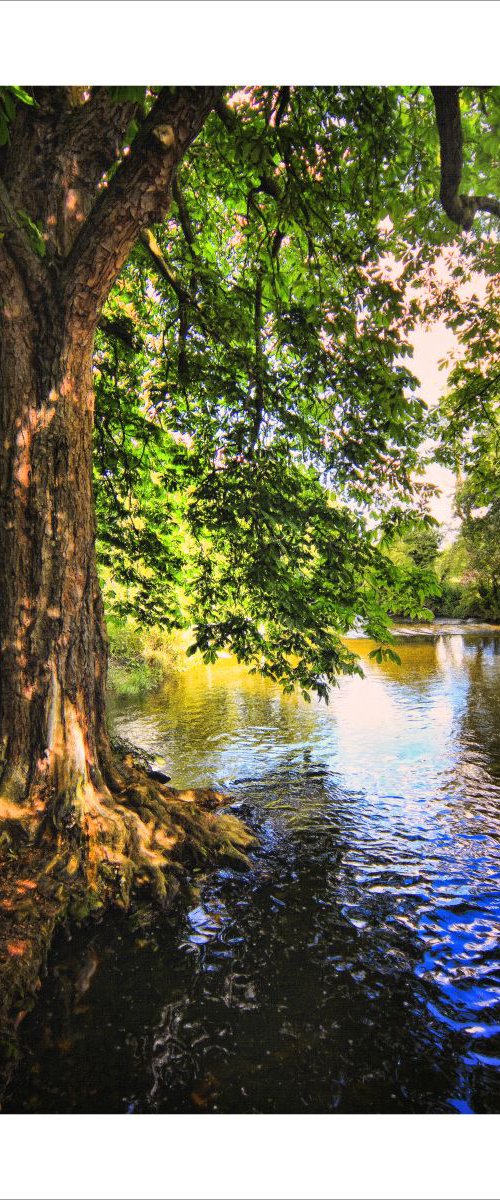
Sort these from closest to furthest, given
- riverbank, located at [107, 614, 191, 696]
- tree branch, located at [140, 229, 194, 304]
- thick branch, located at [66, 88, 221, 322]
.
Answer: thick branch, located at [66, 88, 221, 322], tree branch, located at [140, 229, 194, 304], riverbank, located at [107, 614, 191, 696]

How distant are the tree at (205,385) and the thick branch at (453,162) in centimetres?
3

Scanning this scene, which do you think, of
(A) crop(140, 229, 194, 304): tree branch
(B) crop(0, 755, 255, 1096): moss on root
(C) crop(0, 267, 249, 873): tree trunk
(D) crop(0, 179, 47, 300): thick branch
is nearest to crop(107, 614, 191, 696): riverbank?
(B) crop(0, 755, 255, 1096): moss on root

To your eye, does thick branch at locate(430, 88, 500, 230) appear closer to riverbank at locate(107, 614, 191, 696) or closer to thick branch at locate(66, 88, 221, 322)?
thick branch at locate(66, 88, 221, 322)

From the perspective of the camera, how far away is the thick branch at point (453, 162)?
3600mm

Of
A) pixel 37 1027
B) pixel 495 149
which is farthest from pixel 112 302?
pixel 37 1027

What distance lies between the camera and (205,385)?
5.44 m

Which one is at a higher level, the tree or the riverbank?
the tree

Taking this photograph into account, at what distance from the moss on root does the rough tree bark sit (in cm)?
1

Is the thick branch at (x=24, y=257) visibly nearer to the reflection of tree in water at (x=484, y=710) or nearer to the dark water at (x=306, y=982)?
the dark water at (x=306, y=982)

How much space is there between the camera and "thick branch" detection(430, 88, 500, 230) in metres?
3.60

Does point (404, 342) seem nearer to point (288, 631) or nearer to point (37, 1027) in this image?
point (288, 631)

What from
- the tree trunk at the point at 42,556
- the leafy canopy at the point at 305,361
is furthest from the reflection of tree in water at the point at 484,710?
the tree trunk at the point at 42,556

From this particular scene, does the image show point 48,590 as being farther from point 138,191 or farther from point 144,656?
point 144,656
